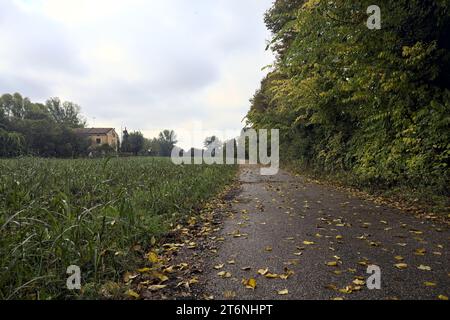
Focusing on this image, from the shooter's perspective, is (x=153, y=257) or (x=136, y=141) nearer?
(x=153, y=257)

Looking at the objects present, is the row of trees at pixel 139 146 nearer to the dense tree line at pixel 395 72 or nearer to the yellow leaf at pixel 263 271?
the dense tree line at pixel 395 72

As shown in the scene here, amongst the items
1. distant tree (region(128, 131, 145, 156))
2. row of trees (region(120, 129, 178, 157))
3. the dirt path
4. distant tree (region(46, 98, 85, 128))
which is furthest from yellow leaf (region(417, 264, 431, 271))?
distant tree (region(46, 98, 85, 128))

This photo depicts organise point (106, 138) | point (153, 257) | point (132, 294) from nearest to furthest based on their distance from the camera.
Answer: point (132, 294) < point (153, 257) < point (106, 138)

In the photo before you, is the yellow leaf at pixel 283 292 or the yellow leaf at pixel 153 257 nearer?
the yellow leaf at pixel 283 292

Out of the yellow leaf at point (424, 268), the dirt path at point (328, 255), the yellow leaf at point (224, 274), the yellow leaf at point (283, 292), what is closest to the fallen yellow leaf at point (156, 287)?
the dirt path at point (328, 255)

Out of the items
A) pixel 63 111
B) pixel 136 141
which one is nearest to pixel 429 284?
pixel 136 141

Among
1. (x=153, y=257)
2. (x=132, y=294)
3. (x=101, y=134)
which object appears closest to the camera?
(x=132, y=294)

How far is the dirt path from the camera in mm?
2689

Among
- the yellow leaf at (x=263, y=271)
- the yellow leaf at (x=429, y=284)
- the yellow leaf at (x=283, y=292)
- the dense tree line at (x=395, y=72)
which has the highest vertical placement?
the dense tree line at (x=395, y=72)

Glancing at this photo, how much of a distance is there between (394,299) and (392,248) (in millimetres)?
1431

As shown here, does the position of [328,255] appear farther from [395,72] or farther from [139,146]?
[139,146]

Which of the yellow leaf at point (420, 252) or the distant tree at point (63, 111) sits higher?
the distant tree at point (63, 111)

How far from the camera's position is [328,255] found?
353 cm

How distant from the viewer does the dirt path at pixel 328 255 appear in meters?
→ 2.69
